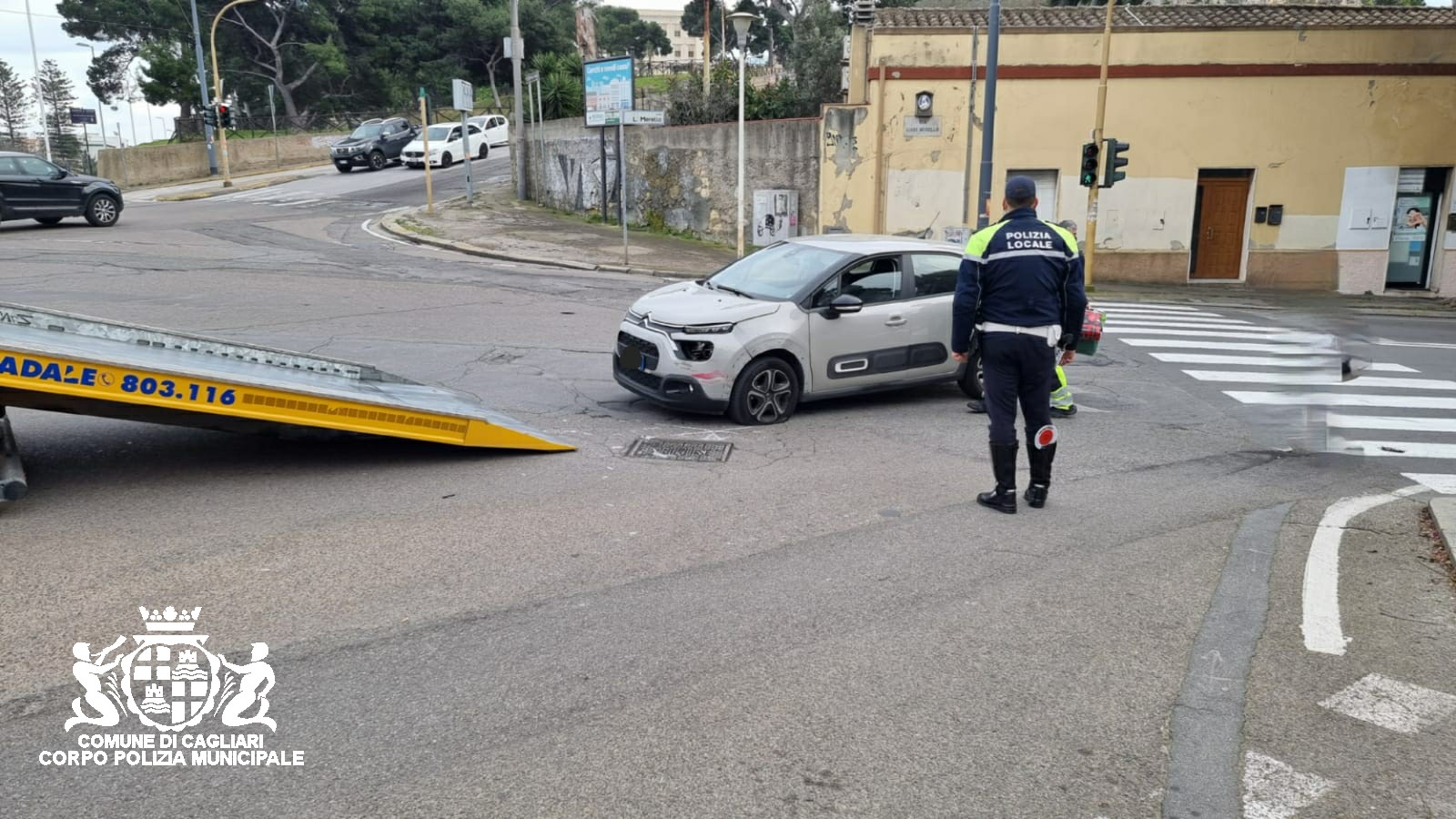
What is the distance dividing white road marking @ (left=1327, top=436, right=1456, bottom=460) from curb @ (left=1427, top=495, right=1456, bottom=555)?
1.69 metres

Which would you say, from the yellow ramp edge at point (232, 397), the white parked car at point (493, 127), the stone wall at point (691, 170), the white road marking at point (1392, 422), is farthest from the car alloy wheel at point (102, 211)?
the white road marking at point (1392, 422)

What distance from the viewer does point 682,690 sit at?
4273 millimetres

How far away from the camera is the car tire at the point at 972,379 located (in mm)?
10406

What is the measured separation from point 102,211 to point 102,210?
0.8 inches

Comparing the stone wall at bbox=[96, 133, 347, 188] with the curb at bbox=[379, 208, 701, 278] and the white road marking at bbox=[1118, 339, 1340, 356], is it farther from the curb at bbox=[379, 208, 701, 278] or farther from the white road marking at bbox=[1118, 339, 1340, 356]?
the white road marking at bbox=[1118, 339, 1340, 356]

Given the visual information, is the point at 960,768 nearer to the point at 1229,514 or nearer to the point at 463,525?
the point at 463,525

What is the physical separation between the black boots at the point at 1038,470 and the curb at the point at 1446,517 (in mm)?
2296

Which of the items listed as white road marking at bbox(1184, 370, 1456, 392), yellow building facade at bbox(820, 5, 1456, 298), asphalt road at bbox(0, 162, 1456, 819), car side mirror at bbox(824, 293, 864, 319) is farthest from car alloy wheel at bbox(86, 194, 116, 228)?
white road marking at bbox(1184, 370, 1456, 392)

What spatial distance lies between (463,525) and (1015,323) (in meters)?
3.53

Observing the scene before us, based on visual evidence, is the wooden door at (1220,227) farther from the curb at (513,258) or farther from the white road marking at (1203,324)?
the curb at (513,258)

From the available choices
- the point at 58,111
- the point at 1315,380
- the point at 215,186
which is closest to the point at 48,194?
the point at 215,186

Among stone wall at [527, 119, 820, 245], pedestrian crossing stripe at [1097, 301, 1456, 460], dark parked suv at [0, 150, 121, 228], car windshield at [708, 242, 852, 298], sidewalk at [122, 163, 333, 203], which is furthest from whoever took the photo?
sidewalk at [122, 163, 333, 203]

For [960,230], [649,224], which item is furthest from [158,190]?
[960,230]

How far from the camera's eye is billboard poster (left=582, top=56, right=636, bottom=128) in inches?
975
